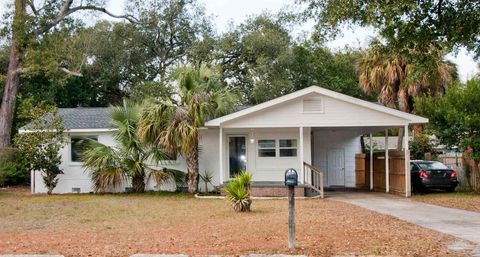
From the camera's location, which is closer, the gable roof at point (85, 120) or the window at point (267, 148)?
the window at point (267, 148)

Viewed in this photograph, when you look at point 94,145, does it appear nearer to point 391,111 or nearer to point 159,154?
point 159,154

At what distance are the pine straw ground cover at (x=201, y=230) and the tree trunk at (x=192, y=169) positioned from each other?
3.97 m

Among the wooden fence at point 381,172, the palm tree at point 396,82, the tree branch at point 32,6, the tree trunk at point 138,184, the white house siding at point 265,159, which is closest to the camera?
the wooden fence at point 381,172

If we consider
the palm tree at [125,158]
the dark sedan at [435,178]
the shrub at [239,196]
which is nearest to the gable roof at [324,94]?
the dark sedan at [435,178]

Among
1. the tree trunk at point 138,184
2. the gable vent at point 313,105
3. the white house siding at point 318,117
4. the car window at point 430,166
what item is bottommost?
the tree trunk at point 138,184

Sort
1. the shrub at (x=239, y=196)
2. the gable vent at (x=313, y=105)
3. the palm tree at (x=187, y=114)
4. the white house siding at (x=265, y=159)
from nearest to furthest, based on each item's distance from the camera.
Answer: the shrub at (x=239, y=196) < the palm tree at (x=187, y=114) < the gable vent at (x=313, y=105) < the white house siding at (x=265, y=159)

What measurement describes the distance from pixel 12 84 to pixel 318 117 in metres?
17.1

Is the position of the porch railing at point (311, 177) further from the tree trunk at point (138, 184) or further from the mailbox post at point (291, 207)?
the mailbox post at point (291, 207)

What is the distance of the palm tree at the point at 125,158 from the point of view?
2217 centimetres

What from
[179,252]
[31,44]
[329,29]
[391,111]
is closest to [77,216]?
[179,252]

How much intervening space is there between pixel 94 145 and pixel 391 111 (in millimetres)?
11826

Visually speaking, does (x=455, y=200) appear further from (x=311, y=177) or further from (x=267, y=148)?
(x=267, y=148)

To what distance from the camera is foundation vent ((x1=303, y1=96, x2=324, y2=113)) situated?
21453mm

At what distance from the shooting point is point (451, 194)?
71.3 feet
